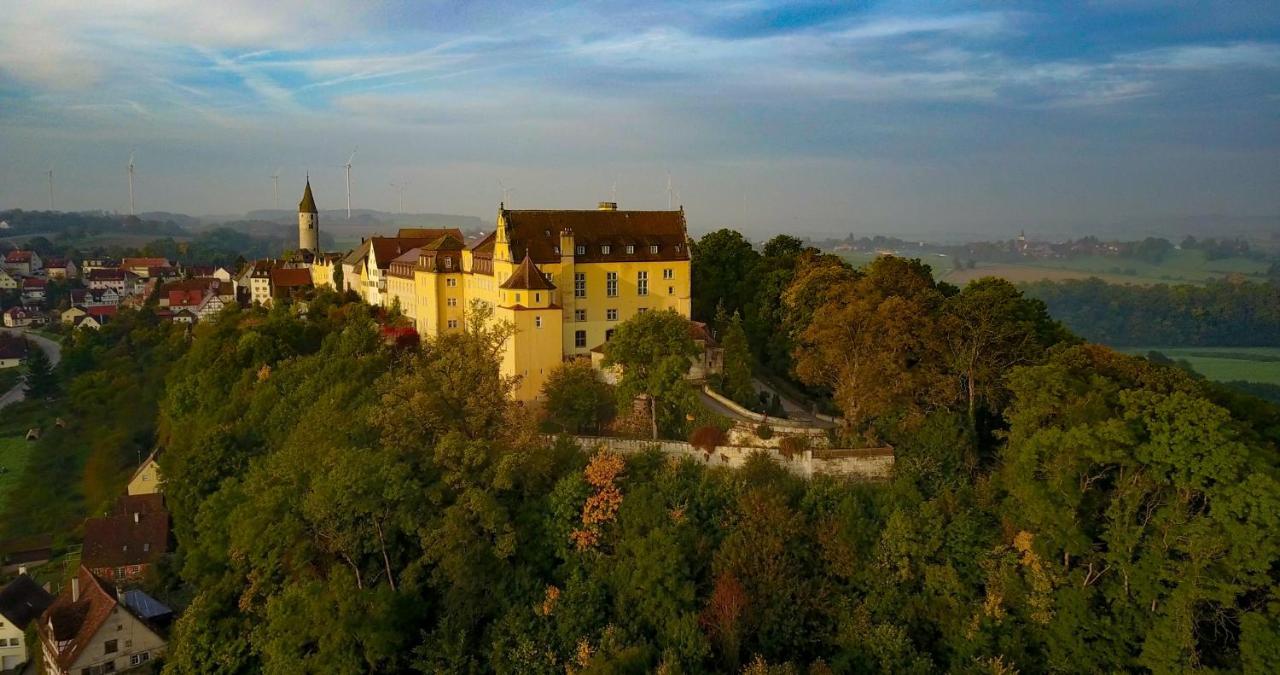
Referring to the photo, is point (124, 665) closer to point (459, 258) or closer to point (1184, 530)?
point (459, 258)

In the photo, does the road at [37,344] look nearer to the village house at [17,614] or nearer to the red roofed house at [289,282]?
the red roofed house at [289,282]

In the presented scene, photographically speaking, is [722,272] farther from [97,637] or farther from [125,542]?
[97,637]

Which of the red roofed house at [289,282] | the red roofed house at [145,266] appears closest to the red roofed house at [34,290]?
the red roofed house at [145,266]

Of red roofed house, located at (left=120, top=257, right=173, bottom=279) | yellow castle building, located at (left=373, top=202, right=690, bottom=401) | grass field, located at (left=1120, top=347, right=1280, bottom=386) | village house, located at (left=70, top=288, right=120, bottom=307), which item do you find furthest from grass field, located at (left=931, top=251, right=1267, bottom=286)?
red roofed house, located at (left=120, top=257, right=173, bottom=279)

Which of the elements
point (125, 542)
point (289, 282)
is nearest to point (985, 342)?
point (125, 542)

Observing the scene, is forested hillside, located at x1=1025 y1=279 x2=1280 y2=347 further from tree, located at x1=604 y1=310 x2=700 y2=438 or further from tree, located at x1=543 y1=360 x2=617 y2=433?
tree, located at x1=543 y1=360 x2=617 y2=433
